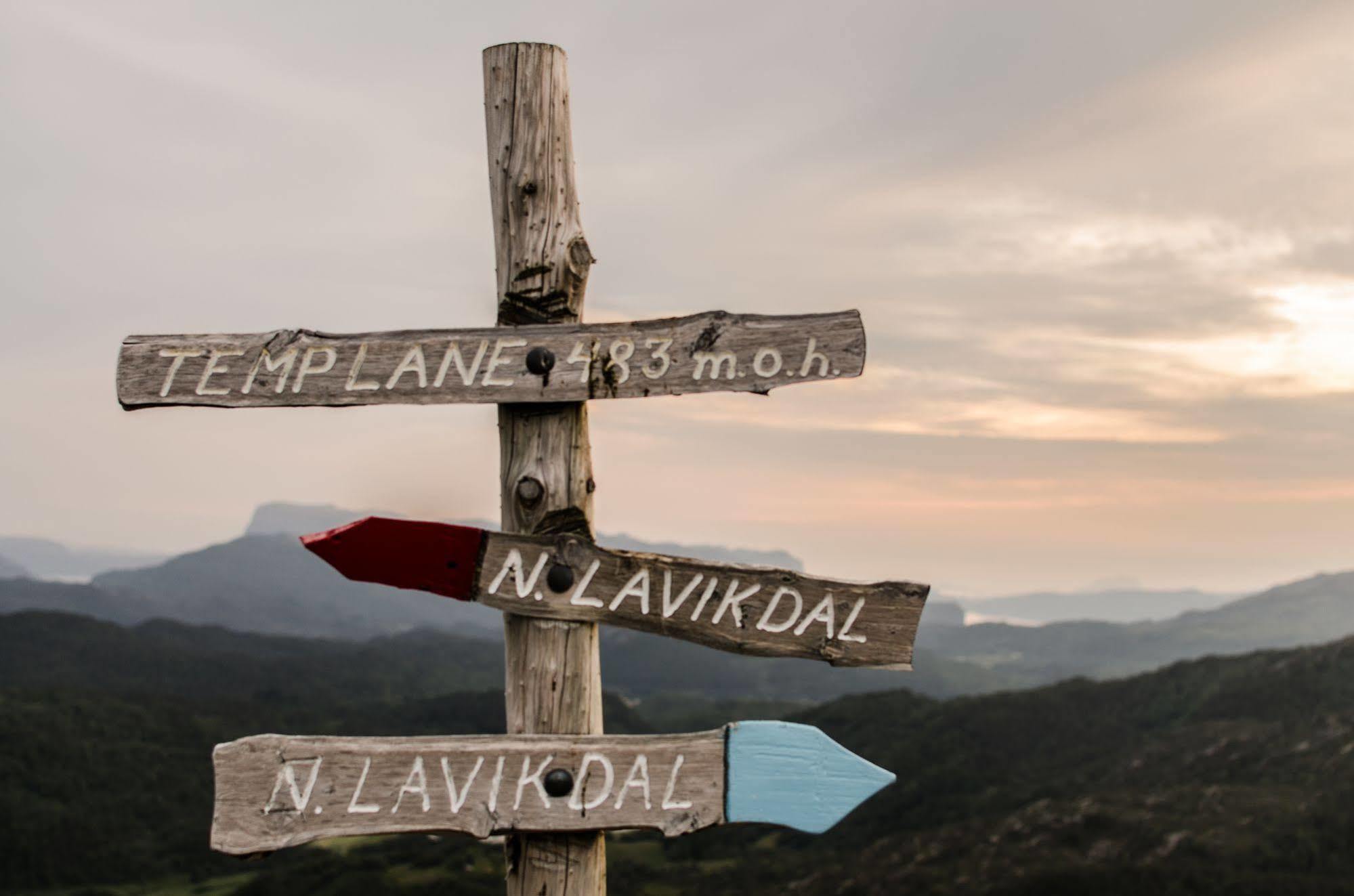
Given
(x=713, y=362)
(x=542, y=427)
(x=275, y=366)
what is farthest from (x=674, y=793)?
(x=275, y=366)

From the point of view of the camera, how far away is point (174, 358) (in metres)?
6.77

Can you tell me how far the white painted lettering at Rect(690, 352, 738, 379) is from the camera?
6.59 meters

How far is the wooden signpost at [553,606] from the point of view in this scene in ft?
21.1

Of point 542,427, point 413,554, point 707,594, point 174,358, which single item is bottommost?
point 707,594

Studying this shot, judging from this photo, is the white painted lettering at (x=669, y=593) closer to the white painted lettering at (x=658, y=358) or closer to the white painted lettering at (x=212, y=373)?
the white painted lettering at (x=658, y=358)

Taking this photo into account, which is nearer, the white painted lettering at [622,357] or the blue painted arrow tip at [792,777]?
the blue painted arrow tip at [792,777]

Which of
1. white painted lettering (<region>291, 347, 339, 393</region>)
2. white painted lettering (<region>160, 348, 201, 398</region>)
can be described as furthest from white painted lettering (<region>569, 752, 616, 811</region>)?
white painted lettering (<region>160, 348, 201, 398</region>)

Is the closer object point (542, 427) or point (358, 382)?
→ point (358, 382)

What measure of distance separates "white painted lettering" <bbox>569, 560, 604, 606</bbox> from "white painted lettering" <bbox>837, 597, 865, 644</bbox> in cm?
143

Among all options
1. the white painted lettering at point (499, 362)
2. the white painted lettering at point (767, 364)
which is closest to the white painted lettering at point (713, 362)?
the white painted lettering at point (767, 364)

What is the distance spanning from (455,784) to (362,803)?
1.84 ft

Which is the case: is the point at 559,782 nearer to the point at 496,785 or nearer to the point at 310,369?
the point at 496,785

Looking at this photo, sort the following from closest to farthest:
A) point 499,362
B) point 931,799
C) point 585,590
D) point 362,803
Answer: point 362,803
point 585,590
point 499,362
point 931,799

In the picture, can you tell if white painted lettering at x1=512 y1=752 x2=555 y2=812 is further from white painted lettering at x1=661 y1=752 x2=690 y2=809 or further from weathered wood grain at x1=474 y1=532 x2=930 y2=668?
weathered wood grain at x1=474 y1=532 x2=930 y2=668
